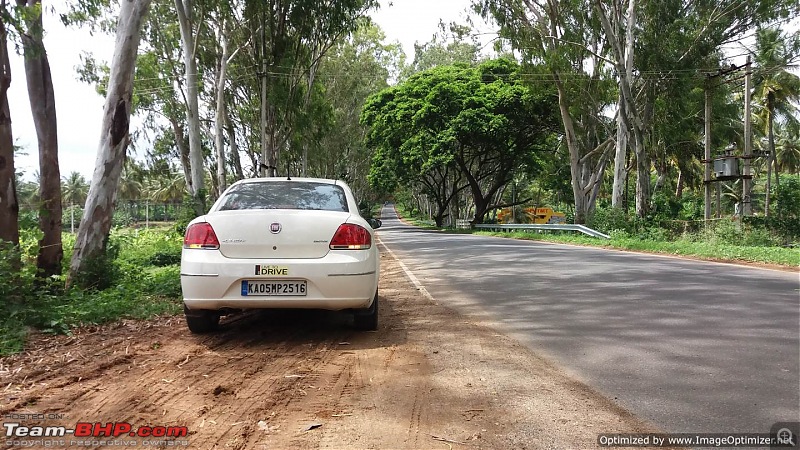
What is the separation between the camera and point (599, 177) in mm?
25203

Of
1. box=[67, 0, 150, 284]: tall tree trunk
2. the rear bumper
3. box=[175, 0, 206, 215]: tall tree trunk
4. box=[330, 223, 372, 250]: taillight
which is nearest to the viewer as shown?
the rear bumper

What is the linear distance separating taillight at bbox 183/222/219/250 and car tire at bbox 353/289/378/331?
4.68 feet

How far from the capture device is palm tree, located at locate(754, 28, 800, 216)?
66.9 ft

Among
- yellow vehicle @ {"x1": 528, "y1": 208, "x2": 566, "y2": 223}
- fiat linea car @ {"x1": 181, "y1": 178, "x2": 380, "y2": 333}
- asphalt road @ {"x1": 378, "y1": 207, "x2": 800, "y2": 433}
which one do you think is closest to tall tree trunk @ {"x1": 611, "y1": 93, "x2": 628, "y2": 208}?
asphalt road @ {"x1": 378, "y1": 207, "x2": 800, "y2": 433}

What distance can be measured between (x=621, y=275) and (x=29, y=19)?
927 cm

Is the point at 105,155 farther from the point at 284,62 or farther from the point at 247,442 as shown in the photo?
the point at 284,62

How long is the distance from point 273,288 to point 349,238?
2.54 ft

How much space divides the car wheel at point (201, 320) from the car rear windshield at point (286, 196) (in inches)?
39.3

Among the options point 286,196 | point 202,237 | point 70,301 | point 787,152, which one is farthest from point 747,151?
point 787,152

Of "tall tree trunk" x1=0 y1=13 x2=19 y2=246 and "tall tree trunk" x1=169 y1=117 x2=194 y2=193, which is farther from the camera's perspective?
"tall tree trunk" x1=169 y1=117 x2=194 y2=193

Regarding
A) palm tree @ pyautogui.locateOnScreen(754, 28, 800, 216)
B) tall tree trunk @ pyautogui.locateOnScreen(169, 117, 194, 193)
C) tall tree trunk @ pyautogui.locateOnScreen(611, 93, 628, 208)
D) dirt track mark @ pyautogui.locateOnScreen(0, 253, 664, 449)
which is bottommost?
dirt track mark @ pyautogui.locateOnScreen(0, 253, 664, 449)

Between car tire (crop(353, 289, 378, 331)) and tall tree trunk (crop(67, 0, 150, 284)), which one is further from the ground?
tall tree trunk (crop(67, 0, 150, 284))

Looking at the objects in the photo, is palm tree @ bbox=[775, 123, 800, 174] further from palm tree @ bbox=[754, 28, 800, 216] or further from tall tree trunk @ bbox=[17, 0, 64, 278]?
tall tree trunk @ bbox=[17, 0, 64, 278]

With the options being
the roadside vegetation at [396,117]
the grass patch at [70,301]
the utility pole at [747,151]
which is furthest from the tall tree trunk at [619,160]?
the grass patch at [70,301]
